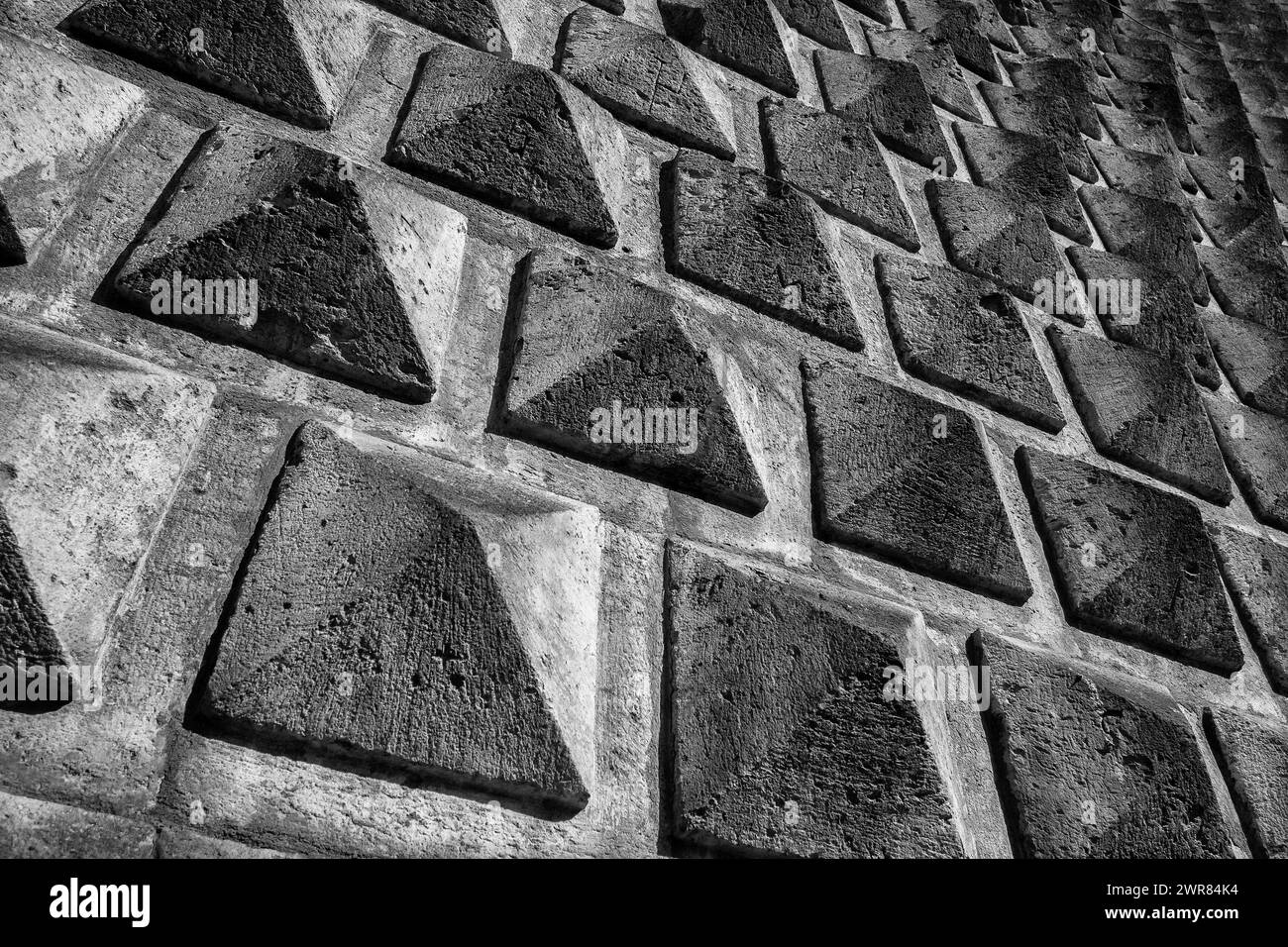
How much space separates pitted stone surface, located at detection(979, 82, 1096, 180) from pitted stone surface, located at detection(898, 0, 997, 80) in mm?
73

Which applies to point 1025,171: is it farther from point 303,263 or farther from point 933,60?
point 303,263

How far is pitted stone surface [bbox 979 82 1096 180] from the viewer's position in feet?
6.23

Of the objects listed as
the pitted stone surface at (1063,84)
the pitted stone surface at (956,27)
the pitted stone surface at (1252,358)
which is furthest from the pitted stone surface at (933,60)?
the pitted stone surface at (1252,358)

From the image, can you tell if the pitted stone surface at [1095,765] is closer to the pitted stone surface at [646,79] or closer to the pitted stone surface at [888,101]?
the pitted stone surface at [646,79]

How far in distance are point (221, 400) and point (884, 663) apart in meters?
0.60

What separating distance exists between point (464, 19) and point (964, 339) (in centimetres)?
75

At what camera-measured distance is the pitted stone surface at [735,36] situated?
1.43 metres

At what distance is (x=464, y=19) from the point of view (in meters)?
1.17

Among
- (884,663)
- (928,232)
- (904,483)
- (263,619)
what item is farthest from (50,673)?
(928,232)

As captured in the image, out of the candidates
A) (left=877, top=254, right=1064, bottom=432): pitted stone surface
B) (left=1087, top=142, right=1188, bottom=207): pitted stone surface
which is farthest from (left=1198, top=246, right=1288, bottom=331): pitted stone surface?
(left=877, top=254, right=1064, bottom=432): pitted stone surface

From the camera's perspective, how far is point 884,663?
34.4 inches

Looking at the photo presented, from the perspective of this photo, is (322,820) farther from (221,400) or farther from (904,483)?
(904,483)

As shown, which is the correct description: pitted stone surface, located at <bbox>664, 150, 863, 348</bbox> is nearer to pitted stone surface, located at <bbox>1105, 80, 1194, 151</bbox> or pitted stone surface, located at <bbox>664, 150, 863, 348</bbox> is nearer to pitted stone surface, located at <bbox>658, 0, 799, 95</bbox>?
pitted stone surface, located at <bbox>658, 0, 799, 95</bbox>

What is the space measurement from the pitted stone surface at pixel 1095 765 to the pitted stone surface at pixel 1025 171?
931 mm
